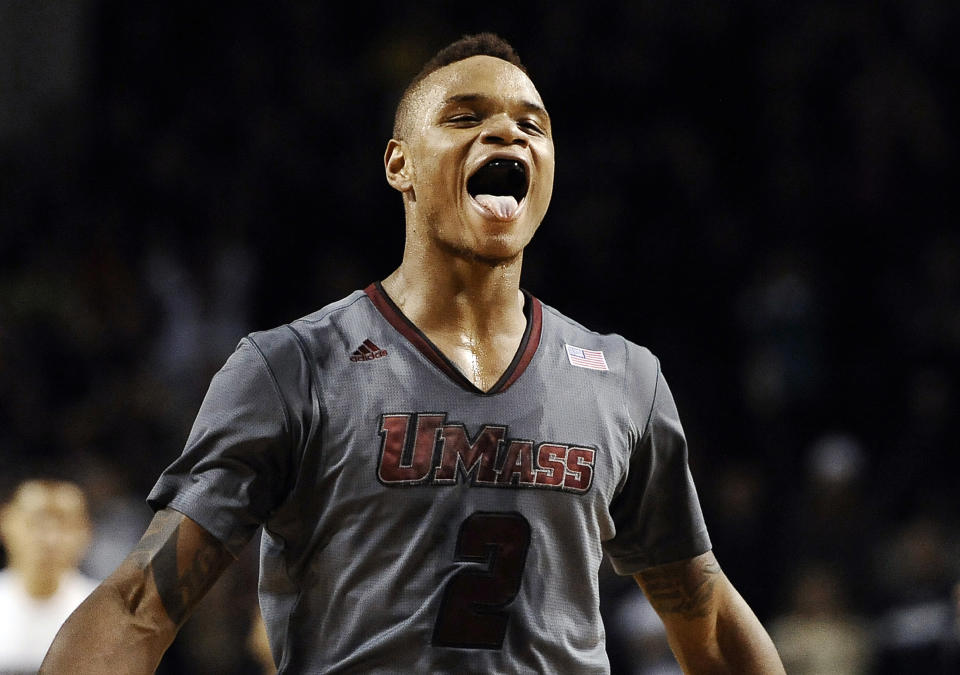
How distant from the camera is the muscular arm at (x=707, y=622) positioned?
2543 mm

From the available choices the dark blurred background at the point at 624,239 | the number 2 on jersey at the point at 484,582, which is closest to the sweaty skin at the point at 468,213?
the number 2 on jersey at the point at 484,582

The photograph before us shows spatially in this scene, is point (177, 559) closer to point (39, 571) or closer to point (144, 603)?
point (144, 603)

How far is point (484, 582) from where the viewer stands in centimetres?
219

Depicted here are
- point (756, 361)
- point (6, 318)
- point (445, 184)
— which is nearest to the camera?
point (445, 184)

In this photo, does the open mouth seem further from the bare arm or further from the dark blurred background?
the dark blurred background

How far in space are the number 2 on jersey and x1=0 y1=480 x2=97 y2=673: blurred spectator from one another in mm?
3515

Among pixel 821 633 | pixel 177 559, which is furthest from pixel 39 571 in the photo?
pixel 177 559

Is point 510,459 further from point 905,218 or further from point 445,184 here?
point 905,218

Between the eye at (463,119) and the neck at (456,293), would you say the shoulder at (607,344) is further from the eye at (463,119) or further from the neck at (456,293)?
the eye at (463,119)

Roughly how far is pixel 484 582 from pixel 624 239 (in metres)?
5.84

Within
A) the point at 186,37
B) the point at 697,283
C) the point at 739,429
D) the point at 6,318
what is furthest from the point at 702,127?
the point at 6,318

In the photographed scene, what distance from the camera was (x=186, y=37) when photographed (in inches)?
335

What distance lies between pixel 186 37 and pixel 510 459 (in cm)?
690

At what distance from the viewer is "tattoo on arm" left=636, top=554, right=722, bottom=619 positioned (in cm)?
254
